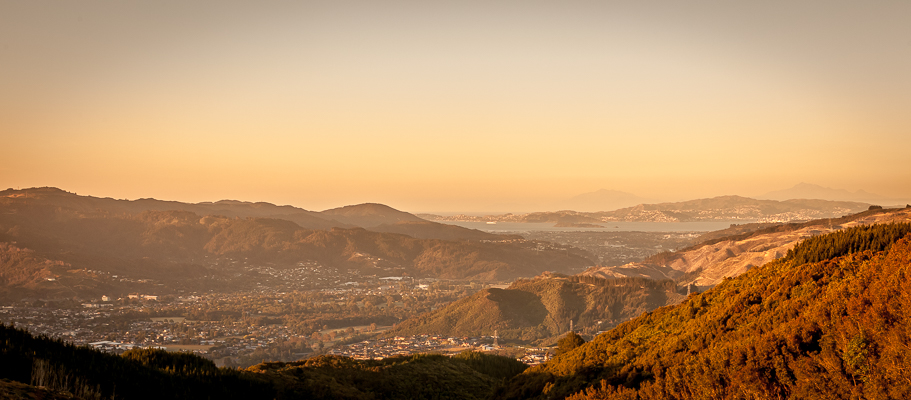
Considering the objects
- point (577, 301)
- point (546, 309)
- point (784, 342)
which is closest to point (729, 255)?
point (577, 301)

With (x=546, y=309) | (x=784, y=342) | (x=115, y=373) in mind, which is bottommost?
(x=546, y=309)

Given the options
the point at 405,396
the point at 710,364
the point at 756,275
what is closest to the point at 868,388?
the point at 710,364

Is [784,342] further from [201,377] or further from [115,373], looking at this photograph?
[115,373]

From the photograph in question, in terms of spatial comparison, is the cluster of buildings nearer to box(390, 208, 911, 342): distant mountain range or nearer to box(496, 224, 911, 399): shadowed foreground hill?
box(390, 208, 911, 342): distant mountain range

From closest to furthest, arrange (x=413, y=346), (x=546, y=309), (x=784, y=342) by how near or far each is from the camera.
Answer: (x=784, y=342) < (x=413, y=346) < (x=546, y=309)

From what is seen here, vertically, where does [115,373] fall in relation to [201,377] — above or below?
above

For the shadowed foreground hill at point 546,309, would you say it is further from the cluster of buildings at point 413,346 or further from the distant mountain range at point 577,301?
the cluster of buildings at point 413,346

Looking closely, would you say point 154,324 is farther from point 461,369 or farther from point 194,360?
point 194,360
